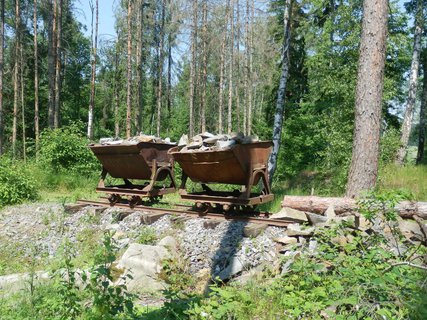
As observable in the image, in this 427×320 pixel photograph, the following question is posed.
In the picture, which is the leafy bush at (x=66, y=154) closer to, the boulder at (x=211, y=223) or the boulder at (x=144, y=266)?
the boulder at (x=211, y=223)

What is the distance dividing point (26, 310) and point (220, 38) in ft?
81.5

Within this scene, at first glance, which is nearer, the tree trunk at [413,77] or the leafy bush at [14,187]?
the leafy bush at [14,187]

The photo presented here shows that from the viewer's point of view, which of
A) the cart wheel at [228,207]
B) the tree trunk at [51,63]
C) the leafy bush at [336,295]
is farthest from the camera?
the tree trunk at [51,63]

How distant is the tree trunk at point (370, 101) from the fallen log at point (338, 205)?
65 centimetres

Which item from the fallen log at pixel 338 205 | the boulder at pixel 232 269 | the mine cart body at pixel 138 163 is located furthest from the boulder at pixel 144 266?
the mine cart body at pixel 138 163

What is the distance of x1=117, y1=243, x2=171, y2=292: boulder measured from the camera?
4961 millimetres

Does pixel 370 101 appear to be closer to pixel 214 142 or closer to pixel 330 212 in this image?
pixel 330 212

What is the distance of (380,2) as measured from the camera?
23.2 ft

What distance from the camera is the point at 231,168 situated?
718 cm

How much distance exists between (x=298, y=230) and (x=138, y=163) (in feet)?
15.5

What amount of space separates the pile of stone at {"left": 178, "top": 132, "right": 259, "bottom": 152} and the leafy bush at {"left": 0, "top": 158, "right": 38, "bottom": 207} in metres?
5.14

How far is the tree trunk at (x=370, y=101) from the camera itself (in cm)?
707

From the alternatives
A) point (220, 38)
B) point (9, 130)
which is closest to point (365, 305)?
point (220, 38)

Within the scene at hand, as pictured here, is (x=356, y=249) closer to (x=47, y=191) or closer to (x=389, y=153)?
(x=389, y=153)
